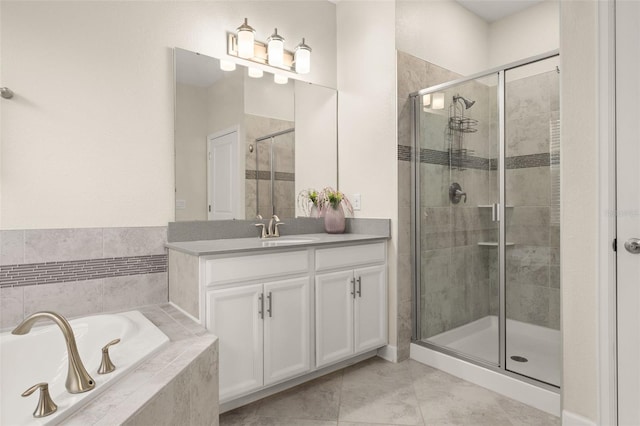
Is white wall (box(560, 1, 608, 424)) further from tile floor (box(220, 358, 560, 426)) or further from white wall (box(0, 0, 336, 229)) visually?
white wall (box(0, 0, 336, 229))

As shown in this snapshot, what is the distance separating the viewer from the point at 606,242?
166 centimetres

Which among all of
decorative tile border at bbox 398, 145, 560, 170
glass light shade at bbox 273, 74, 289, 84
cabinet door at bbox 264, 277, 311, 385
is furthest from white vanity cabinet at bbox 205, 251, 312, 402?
glass light shade at bbox 273, 74, 289, 84

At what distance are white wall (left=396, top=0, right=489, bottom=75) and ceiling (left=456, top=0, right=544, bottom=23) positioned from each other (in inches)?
1.7

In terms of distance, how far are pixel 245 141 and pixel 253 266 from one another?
965mm

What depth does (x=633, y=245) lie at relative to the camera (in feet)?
5.26

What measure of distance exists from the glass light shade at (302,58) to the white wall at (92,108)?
56 cm

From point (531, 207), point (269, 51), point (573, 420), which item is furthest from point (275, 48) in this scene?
point (573, 420)

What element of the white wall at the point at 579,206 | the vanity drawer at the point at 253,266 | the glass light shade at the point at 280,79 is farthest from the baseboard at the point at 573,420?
the glass light shade at the point at 280,79

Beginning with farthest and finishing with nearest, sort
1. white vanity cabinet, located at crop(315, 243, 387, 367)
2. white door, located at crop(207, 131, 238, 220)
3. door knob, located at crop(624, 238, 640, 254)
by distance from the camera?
white door, located at crop(207, 131, 238, 220) → white vanity cabinet, located at crop(315, 243, 387, 367) → door knob, located at crop(624, 238, 640, 254)

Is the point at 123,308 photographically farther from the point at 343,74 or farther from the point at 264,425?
the point at 343,74

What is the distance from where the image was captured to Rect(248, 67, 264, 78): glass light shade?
103 inches

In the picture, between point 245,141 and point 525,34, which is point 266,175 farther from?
point 525,34

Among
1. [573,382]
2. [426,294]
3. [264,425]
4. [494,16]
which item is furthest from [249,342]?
[494,16]

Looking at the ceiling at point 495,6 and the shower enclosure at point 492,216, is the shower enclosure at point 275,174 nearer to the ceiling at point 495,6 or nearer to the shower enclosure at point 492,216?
the shower enclosure at point 492,216
